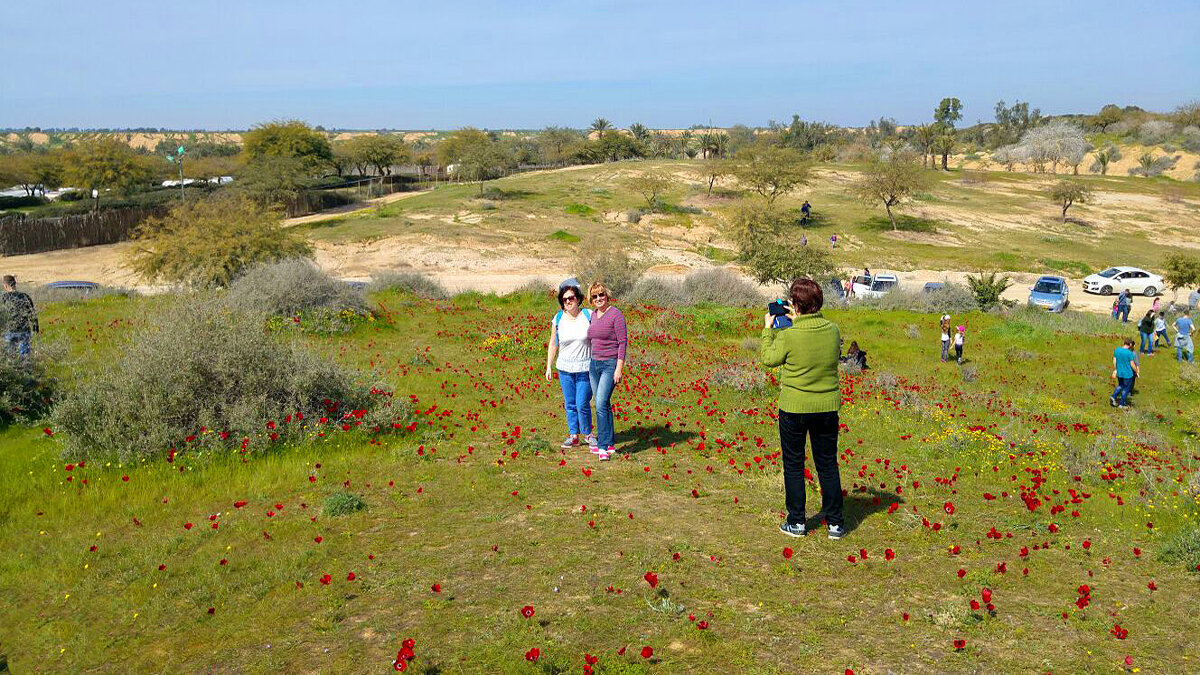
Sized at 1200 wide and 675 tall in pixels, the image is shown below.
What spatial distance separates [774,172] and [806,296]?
1936 inches

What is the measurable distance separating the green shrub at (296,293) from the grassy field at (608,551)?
5447 millimetres

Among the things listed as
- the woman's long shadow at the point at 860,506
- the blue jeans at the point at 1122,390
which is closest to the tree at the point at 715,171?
the blue jeans at the point at 1122,390

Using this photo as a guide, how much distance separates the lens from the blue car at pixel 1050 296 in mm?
27528

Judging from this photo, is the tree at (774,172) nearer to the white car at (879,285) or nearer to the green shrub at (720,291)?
the white car at (879,285)

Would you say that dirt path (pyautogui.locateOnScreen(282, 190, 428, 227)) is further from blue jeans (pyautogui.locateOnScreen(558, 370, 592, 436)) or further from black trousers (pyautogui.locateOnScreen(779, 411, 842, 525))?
black trousers (pyautogui.locateOnScreen(779, 411, 842, 525))

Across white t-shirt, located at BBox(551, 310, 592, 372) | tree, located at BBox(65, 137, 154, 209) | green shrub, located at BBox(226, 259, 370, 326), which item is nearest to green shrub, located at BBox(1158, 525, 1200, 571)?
white t-shirt, located at BBox(551, 310, 592, 372)

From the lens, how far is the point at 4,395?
8664 millimetres

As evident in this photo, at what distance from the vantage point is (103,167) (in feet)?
200

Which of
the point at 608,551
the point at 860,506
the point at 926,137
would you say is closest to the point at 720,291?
the point at 860,506

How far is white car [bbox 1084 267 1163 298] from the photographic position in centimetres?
3356

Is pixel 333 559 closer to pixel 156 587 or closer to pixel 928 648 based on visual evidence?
pixel 156 587

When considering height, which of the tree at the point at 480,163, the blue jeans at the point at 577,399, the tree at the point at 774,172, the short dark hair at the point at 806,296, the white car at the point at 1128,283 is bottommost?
the white car at the point at 1128,283

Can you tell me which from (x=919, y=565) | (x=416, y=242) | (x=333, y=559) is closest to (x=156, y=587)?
(x=333, y=559)

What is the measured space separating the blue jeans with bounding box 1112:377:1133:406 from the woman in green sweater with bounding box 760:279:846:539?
442 inches
